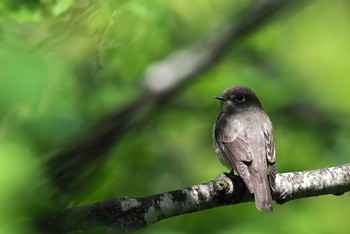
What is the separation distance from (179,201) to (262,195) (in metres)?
1.21

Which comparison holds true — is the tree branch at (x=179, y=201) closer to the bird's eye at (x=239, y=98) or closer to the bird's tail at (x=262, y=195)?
the bird's tail at (x=262, y=195)

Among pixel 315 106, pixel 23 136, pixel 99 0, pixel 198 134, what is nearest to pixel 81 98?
pixel 99 0

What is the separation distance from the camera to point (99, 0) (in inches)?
148

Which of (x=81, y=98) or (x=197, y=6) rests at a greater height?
(x=197, y=6)

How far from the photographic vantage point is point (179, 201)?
342cm

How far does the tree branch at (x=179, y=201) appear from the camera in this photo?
2.11 meters

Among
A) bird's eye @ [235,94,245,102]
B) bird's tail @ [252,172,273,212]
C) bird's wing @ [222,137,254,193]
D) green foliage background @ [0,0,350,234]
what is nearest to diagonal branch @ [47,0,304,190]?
green foliage background @ [0,0,350,234]

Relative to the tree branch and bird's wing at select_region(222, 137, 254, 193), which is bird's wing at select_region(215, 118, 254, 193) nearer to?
bird's wing at select_region(222, 137, 254, 193)

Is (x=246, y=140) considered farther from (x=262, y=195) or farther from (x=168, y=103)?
(x=262, y=195)

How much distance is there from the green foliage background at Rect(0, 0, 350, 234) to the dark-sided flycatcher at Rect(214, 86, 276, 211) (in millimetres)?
271

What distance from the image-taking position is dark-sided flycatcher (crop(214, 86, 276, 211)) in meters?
4.77

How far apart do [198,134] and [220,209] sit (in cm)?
323

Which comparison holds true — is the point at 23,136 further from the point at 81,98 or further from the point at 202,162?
the point at 202,162

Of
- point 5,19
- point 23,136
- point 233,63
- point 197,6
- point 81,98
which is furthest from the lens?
point 197,6
